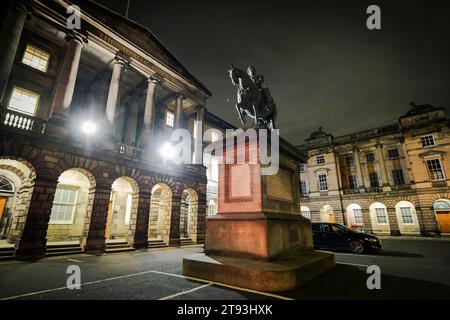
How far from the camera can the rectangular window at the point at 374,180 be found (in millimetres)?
27441

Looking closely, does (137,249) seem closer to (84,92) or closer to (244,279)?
(244,279)

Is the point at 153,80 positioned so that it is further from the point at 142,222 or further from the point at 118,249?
the point at 118,249

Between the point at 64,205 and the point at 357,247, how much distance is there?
16.3m

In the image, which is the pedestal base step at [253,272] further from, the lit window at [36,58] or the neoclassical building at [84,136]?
the lit window at [36,58]

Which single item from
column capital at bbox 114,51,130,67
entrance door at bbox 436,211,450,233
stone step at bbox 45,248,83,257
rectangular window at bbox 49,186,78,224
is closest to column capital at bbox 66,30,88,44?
column capital at bbox 114,51,130,67

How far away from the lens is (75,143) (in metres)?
10.9

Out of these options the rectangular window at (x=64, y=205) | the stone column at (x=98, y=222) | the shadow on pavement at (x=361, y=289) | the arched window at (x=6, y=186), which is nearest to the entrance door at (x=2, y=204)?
the arched window at (x=6, y=186)

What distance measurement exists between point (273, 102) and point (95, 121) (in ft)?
43.7

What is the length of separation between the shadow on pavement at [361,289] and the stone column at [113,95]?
41.1 feet

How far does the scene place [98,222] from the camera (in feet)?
36.4

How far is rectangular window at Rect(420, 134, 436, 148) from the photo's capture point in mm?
23766

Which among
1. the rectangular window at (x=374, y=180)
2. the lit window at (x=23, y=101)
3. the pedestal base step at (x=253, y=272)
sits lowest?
the pedestal base step at (x=253, y=272)
